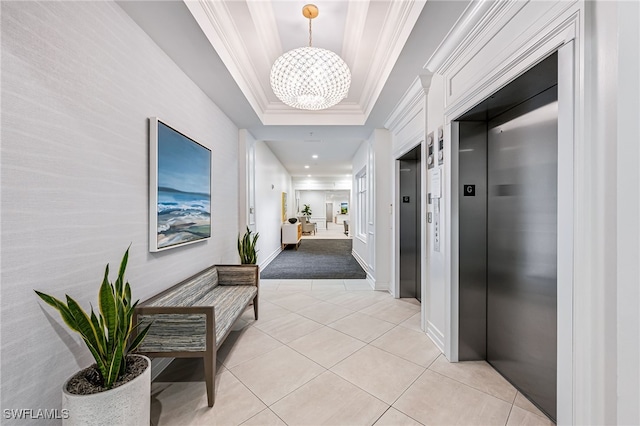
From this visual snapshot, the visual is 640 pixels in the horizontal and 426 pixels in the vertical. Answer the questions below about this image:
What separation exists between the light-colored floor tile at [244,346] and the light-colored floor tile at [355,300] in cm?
129

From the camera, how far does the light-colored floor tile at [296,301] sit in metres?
3.52

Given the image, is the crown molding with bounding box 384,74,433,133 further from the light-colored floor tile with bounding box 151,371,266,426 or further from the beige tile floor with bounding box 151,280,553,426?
the light-colored floor tile with bounding box 151,371,266,426

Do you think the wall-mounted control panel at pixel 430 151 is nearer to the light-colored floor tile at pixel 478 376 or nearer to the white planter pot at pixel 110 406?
the light-colored floor tile at pixel 478 376

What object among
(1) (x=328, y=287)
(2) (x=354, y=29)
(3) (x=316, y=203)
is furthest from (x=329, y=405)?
(3) (x=316, y=203)

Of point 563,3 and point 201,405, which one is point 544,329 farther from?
point 201,405

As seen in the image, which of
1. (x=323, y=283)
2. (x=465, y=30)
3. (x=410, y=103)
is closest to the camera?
(x=465, y=30)

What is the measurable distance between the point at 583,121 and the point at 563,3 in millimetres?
603

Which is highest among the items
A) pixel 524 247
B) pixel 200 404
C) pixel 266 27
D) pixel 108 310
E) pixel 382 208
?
pixel 266 27

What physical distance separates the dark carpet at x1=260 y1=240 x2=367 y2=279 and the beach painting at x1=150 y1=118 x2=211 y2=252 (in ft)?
8.89

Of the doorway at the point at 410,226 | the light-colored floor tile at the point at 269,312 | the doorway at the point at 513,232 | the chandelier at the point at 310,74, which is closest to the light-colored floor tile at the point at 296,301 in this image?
the light-colored floor tile at the point at 269,312

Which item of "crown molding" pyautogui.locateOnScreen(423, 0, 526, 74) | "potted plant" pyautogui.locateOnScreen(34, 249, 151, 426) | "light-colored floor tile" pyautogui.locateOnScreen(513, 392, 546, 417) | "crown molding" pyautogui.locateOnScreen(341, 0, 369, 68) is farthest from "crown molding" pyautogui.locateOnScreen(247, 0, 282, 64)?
"light-colored floor tile" pyautogui.locateOnScreen(513, 392, 546, 417)

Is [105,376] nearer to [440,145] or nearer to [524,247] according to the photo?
[524,247]

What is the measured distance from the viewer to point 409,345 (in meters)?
2.53

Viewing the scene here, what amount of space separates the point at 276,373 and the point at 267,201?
16.0 ft
